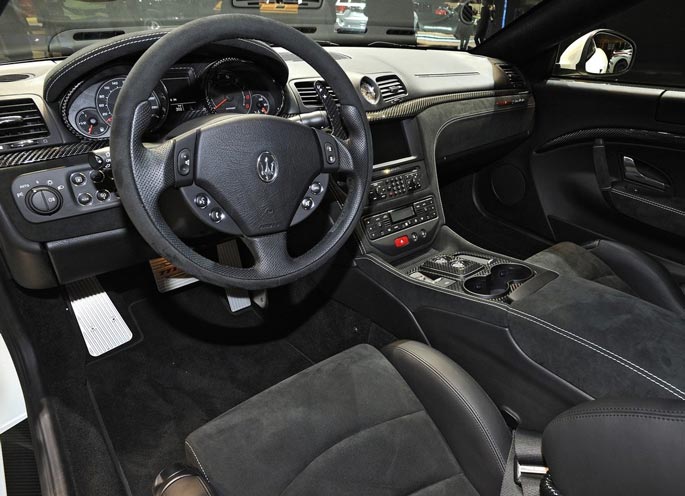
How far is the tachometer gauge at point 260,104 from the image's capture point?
1473 mm

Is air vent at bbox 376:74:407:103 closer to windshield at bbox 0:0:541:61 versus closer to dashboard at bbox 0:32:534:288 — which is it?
dashboard at bbox 0:32:534:288

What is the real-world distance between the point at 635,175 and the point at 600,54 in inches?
21.4

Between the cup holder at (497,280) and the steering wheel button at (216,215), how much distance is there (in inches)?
32.1

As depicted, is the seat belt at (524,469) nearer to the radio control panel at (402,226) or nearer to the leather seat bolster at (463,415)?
the leather seat bolster at (463,415)

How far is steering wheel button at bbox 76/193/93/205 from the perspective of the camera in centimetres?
130

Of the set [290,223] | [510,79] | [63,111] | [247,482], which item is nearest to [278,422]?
[247,482]

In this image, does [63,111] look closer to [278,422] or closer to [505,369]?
[278,422]

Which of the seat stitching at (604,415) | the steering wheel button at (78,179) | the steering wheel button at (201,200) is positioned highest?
the steering wheel button at (201,200)

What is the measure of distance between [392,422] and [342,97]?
0.71 m

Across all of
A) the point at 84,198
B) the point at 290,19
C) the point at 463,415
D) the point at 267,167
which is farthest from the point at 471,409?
the point at 290,19

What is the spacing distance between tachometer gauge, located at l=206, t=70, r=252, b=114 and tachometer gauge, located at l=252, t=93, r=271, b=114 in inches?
1.8

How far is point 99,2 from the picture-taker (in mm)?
1567

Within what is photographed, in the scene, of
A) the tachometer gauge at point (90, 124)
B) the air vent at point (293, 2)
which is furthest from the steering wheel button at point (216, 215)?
the air vent at point (293, 2)

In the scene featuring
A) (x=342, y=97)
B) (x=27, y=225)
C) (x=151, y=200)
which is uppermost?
(x=342, y=97)
